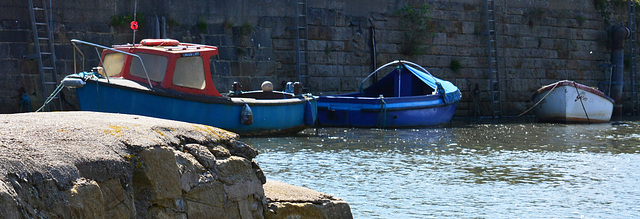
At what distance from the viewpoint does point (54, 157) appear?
2801 mm

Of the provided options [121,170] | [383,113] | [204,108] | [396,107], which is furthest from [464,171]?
[396,107]

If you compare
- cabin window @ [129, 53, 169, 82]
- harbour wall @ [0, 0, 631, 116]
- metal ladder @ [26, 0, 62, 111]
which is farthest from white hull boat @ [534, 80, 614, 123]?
metal ladder @ [26, 0, 62, 111]

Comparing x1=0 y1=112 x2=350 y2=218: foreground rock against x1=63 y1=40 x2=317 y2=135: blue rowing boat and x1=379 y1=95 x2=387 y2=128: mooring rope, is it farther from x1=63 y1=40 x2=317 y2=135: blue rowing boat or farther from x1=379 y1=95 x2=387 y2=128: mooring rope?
x1=379 y1=95 x2=387 y2=128: mooring rope

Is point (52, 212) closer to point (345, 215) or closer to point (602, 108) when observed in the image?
point (345, 215)

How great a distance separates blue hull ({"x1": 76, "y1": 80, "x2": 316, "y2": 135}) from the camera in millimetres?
11594

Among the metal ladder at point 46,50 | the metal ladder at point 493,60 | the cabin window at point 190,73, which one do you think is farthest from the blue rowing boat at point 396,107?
the metal ladder at point 46,50

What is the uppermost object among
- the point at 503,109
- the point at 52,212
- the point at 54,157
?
the point at 54,157

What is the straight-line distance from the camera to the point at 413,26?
65.4 ft

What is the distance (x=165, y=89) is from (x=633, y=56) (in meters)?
18.1

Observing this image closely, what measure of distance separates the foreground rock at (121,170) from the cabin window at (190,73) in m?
8.48

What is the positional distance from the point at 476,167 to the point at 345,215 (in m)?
5.40

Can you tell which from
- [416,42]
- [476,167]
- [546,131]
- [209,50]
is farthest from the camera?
[416,42]

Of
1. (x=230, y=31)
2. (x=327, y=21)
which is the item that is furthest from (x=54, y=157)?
(x=327, y=21)

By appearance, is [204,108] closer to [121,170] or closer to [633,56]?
[121,170]
